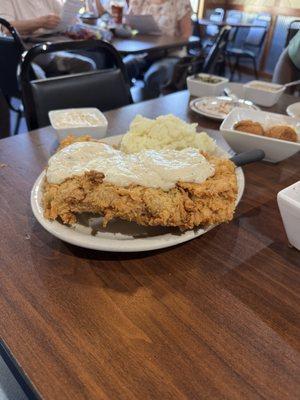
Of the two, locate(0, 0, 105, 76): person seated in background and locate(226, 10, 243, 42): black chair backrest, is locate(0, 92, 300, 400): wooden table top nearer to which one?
locate(0, 0, 105, 76): person seated in background

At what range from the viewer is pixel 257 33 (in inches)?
243

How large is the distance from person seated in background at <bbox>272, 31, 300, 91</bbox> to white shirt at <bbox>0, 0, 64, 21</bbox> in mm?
2051

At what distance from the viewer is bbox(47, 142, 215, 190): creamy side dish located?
2.02 feet

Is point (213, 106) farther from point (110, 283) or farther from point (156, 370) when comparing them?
point (156, 370)

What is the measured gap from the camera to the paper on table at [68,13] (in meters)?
2.79

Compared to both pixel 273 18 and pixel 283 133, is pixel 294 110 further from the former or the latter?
pixel 273 18

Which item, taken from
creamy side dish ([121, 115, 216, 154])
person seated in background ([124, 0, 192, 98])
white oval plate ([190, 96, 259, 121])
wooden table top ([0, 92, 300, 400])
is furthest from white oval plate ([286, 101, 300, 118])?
person seated in background ([124, 0, 192, 98])

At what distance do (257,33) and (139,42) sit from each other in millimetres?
4148

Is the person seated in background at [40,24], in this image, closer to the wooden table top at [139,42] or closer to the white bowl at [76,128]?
the wooden table top at [139,42]

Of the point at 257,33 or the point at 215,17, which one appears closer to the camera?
the point at 257,33

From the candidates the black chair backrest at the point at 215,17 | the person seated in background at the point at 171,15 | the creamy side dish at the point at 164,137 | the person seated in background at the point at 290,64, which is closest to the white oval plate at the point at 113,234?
the creamy side dish at the point at 164,137

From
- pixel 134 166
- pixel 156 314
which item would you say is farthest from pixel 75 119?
pixel 156 314

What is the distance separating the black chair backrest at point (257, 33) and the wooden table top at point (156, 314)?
20.9ft

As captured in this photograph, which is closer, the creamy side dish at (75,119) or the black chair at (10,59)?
the creamy side dish at (75,119)
